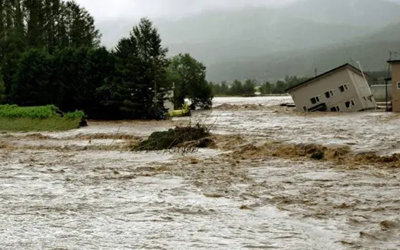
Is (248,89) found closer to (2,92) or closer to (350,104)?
(350,104)

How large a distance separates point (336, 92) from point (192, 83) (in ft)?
103

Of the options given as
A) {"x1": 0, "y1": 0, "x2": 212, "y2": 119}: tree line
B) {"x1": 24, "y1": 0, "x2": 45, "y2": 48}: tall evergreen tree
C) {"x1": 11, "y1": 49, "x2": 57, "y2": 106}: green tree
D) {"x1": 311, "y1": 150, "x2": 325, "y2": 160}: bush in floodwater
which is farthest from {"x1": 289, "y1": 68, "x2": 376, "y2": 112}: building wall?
{"x1": 311, "y1": 150, "x2": 325, "y2": 160}: bush in floodwater

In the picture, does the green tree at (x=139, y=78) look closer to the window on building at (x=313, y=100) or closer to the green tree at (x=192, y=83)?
the window on building at (x=313, y=100)

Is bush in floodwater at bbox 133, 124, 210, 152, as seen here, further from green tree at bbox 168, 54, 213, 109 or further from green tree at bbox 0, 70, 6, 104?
green tree at bbox 168, 54, 213, 109

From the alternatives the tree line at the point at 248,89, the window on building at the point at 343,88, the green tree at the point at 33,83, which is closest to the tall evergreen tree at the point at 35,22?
the green tree at the point at 33,83

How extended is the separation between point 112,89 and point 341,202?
48.4 m

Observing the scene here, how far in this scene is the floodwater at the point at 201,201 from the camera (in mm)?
9906

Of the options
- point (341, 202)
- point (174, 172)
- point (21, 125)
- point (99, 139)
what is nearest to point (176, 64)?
point (21, 125)

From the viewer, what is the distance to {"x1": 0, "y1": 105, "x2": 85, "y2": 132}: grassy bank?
4519cm

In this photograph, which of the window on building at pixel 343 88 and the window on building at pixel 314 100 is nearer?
the window on building at pixel 343 88

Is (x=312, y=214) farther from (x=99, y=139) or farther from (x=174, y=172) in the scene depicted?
(x=99, y=139)

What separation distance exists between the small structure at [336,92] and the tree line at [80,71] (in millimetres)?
16518

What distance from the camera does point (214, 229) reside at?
10547mm

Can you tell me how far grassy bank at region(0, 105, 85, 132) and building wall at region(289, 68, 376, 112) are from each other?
3136cm
